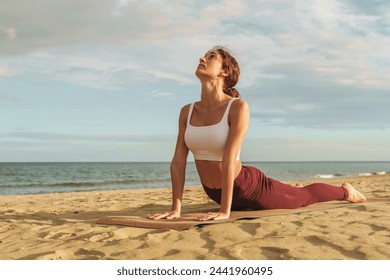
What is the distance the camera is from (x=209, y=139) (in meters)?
4.43

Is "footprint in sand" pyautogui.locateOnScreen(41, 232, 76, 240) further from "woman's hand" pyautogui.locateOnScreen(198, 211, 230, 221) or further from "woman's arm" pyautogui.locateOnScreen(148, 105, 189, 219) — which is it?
"woman's hand" pyautogui.locateOnScreen(198, 211, 230, 221)

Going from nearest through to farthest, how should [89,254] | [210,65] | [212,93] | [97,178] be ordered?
[89,254], [210,65], [212,93], [97,178]

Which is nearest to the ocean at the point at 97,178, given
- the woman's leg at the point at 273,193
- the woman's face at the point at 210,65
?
the woman's leg at the point at 273,193

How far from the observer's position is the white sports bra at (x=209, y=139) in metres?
4.39

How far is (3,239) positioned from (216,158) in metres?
2.28

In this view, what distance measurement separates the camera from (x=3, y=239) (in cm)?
434

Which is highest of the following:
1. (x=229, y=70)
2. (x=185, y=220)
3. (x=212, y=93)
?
(x=229, y=70)

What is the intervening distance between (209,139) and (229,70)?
0.79 m

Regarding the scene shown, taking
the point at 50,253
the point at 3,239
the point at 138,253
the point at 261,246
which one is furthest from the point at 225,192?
the point at 3,239

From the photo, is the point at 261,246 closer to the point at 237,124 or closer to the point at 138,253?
the point at 138,253

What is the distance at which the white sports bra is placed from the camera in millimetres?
4387

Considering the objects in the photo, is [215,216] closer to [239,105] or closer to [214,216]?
[214,216]

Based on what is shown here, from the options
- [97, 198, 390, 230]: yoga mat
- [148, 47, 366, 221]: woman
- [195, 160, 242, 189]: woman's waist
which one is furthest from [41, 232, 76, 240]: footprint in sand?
[195, 160, 242, 189]: woman's waist

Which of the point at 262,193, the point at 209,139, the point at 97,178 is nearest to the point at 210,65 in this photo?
the point at 209,139
